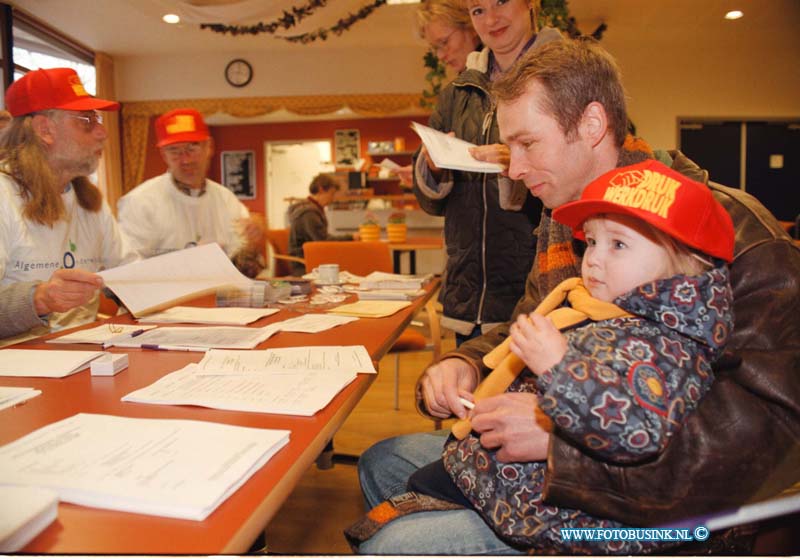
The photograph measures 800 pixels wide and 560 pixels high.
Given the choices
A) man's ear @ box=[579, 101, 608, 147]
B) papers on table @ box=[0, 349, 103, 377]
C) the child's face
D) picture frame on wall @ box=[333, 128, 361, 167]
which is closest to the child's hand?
the child's face

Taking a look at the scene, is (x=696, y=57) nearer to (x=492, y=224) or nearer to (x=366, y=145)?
(x=492, y=224)

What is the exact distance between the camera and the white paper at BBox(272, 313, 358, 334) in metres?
1.33

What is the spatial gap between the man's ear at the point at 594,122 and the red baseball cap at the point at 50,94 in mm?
1395

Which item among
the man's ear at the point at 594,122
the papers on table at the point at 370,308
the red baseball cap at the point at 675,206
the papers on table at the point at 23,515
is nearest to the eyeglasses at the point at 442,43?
the papers on table at the point at 370,308

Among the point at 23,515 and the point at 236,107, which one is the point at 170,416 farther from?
the point at 236,107

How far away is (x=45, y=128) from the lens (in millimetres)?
1590

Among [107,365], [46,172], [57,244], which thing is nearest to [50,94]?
[46,172]

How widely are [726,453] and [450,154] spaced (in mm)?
918

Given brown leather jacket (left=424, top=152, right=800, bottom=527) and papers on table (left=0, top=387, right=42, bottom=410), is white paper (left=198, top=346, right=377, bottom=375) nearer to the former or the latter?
papers on table (left=0, top=387, right=42, bottom=410)

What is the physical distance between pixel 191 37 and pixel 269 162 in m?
7.09

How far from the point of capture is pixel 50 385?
86 cm

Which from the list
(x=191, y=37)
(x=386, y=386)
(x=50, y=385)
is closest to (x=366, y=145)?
(x=386, y=386)

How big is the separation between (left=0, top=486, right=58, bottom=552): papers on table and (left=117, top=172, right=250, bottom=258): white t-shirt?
2309 mm

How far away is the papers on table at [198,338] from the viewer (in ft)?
3.68
